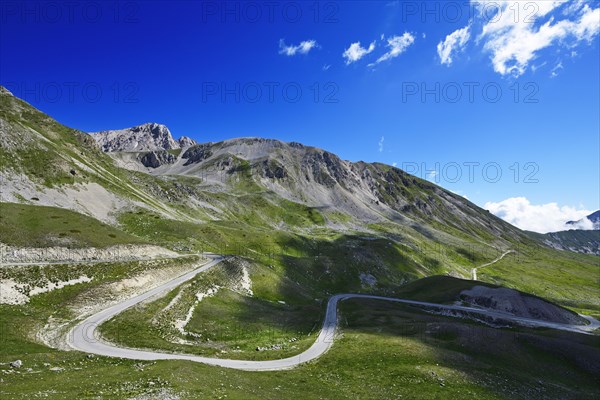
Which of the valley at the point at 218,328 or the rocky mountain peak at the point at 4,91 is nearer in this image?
the valley at the point at 218,328

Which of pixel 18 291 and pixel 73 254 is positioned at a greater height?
pixel 73 254

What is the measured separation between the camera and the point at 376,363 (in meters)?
41.3

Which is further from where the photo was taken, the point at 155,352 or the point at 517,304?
the point at 517,304

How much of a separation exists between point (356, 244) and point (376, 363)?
404 feet

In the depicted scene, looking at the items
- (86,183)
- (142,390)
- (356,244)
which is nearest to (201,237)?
(86,183)

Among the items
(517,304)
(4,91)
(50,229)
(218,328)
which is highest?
(4,91)

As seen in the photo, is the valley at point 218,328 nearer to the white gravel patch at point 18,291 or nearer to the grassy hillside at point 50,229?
the white gravel patch at point 18,291

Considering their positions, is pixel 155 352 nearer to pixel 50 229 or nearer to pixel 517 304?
pixel 50 229

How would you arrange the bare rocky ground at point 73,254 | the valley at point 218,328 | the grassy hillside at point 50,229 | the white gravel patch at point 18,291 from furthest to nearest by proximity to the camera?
the grassy hillside at point 50,229 < the bare rocky ground at point 73,254 < the white gravel patch at point 18,291 < the valley at point 218,328

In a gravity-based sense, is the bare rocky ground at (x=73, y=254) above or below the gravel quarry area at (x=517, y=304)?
above

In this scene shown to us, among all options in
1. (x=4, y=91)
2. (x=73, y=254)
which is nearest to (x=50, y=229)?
(x=73, y=254)

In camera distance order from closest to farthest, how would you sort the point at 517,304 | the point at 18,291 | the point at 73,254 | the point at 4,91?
the point at 18,291, the point at 73,254, the point at 517,304, the point at 4,91

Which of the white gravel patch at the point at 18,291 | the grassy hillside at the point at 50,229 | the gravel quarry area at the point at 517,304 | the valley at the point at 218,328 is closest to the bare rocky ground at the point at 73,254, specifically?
the valley at the point at 218,328

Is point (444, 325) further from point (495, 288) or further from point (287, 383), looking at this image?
point (495, 288)
